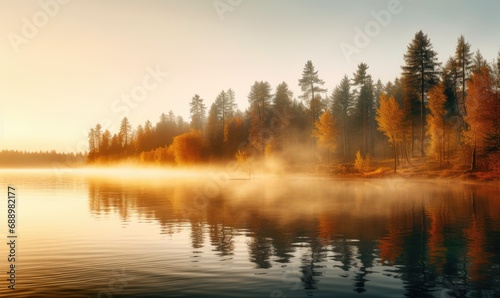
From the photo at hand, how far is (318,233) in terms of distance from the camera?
2667 cm

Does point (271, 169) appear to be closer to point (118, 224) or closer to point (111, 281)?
point (118, 224)

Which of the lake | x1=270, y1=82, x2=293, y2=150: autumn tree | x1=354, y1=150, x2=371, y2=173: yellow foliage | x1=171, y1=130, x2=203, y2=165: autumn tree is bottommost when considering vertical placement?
the lake

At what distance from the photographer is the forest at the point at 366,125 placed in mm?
68750

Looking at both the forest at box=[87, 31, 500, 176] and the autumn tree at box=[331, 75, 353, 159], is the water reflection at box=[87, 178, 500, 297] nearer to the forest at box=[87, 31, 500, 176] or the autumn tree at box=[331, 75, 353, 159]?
the forest at box=[87, 31, 500, 176]

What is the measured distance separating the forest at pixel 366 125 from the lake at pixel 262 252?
3394 centimetres

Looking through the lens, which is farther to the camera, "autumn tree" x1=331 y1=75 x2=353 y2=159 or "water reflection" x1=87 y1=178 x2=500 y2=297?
"autumn tree" x1=331 y1=75 x2=353 y2=159

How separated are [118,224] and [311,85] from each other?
84961mm

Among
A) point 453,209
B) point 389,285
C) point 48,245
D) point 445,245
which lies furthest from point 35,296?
point 453,209

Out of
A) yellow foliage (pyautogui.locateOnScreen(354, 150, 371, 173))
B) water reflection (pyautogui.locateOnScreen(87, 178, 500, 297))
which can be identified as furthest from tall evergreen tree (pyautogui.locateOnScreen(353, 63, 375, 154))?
water reflection (pyautogui.locateOnScreen(87, 178, 500, 297))

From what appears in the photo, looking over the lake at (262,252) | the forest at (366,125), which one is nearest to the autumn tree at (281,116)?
the forest at (366,125)

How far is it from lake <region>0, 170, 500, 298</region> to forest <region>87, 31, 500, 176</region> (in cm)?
3394

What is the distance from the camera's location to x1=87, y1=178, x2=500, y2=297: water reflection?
1678cm

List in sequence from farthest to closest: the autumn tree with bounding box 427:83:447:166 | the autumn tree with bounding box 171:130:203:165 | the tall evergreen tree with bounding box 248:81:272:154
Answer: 1. the autumn tree with bounding box 171:130:203:165
2. the tall evergreen tree with bounding box 248:81:272:154
3. the autumn tree with bounding box 427:83:447:166

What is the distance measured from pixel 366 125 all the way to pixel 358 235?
95.3 m
